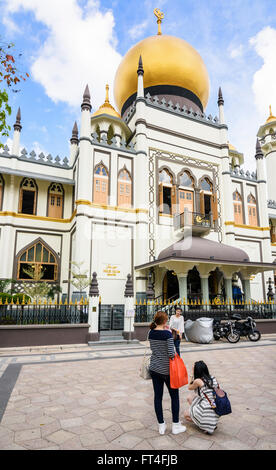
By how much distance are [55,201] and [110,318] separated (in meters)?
8.00

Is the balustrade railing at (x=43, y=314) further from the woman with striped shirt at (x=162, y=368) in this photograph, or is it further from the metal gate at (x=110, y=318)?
the woman with striped shirt at (x=162, y=368)

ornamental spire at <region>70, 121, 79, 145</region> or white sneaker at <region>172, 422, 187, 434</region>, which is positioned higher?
ornamental spire at <region>70, 121, 79, 145</region>

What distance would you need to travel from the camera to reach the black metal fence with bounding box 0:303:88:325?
32.8 ft

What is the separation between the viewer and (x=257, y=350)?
9492mm

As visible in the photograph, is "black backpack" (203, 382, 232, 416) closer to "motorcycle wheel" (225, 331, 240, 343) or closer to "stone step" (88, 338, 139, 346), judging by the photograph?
"stone step" (88, 338, 139, 346)

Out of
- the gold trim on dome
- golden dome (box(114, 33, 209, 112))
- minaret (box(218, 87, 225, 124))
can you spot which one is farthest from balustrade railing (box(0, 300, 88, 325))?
golden dome (box(114, 33, 209, 112))

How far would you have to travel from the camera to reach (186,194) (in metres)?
17.6

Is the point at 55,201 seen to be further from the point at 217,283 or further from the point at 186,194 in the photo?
the point at 217,283

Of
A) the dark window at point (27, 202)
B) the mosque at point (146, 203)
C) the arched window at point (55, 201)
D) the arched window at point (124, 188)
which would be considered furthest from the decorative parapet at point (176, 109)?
the dark window at point (27, 202)

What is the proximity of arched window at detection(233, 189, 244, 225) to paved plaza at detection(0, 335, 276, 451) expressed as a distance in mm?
11877

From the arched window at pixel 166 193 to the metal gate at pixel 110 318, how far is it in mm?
6224

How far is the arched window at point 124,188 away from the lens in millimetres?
16000

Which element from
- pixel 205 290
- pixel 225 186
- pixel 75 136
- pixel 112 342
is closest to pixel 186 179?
pixel 225 186
